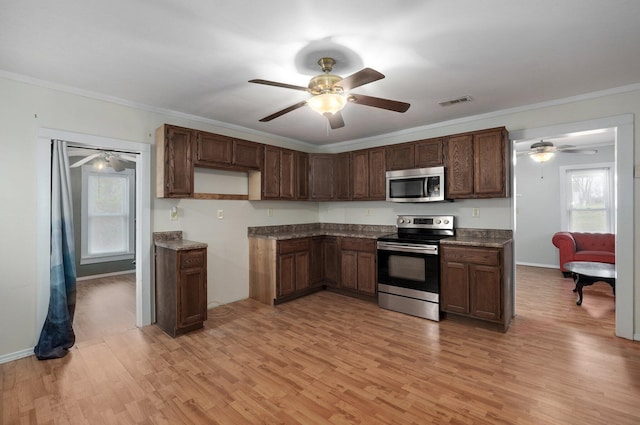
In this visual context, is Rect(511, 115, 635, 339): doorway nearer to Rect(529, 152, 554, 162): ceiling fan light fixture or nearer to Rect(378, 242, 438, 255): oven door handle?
Rect(378, 242, 438, 255): oven door handle

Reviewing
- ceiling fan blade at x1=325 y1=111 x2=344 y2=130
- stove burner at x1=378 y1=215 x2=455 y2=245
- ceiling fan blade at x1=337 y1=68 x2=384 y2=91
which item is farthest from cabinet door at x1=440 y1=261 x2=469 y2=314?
ceiling fan blade at x1=337 y1=68 x2=384 y2=91

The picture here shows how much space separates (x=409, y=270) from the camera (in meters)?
3.77

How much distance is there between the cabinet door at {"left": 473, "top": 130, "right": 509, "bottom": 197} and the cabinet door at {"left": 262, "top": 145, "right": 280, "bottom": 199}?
2715 mm

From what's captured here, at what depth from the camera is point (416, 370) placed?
8.09ft

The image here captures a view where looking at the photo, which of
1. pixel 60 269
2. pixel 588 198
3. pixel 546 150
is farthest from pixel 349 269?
pixel 588 198

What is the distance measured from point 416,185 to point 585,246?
166 inches

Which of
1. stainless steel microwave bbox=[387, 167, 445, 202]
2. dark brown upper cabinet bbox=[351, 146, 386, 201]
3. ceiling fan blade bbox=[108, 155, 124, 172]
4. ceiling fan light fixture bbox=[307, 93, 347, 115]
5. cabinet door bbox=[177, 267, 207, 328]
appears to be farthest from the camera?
ceiling fan blade bbox=[108, 155, 124, 172]

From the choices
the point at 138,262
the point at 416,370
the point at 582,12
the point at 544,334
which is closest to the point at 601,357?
the point at 544,334

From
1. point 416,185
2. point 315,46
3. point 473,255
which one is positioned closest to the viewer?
point 315,46

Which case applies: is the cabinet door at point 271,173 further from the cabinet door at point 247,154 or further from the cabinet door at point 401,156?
the cabinet door at point 401,156

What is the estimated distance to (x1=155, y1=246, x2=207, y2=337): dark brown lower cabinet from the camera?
3.11 meters

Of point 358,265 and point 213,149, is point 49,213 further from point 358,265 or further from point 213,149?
point 358,265

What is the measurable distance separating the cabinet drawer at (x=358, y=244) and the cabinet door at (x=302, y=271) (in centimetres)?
59

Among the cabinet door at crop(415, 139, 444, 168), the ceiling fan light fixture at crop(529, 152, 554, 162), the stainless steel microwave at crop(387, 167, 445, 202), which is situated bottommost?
the stainless steel microwave at crop(387, 167, 445, 202)
